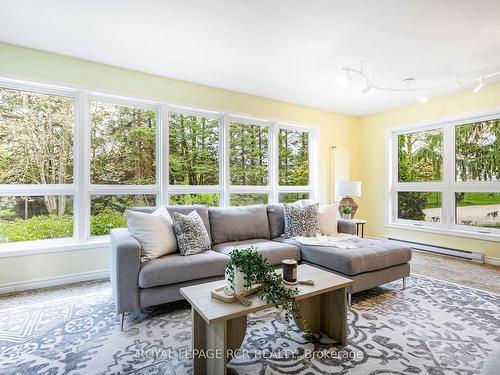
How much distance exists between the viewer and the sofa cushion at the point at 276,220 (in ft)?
11.5

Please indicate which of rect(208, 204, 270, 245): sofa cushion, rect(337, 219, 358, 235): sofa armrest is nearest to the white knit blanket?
rect(337, 219, 358, 235): sofa armrest

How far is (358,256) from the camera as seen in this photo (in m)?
2.51

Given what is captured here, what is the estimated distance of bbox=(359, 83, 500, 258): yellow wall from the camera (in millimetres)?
3836

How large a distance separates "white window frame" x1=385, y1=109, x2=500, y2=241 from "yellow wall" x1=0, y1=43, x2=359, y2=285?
1.92 meters

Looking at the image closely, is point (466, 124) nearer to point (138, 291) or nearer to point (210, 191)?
point (210, 191)

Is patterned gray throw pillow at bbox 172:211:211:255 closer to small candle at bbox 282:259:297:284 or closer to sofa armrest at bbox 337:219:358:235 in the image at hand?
small candle at bbox 282:259:297:284

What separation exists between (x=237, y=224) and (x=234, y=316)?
73.4 inches

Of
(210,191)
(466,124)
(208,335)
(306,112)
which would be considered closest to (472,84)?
(466,124)

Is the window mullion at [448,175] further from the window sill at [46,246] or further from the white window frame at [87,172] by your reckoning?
the window sill at [46,246]

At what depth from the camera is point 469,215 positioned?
13.5 feet

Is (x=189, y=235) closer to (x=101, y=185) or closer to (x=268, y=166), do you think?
(x=101, y=185)

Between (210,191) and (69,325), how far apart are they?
227cm

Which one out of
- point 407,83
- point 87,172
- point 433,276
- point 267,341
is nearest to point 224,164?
point 87,172

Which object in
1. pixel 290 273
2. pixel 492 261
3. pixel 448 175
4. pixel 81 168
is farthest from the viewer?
pixel 448 175
